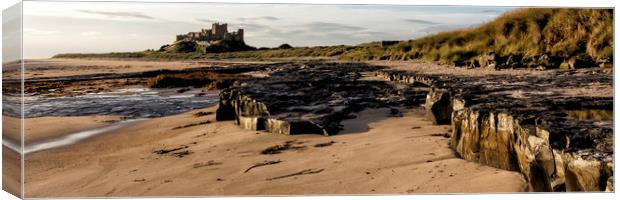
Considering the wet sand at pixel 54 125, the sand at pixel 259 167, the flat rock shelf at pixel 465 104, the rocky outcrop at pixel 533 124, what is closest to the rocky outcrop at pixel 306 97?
the flat rock shelf at pixel 465 104

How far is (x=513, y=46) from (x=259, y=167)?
2723 mm

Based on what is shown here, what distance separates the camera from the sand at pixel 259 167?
496 centimetres

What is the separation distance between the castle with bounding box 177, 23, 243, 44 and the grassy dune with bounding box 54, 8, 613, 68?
0.51ft

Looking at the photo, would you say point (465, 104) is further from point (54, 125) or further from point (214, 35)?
point (54, 125)

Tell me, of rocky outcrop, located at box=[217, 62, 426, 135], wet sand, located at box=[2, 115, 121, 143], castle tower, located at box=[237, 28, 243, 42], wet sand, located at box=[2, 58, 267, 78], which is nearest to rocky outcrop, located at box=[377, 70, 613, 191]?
rocky outcrop, located at box=[217, 62, 426, 135]

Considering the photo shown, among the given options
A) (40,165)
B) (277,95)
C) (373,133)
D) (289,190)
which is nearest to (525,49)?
(373,133)

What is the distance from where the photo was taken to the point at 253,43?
5.86 meters

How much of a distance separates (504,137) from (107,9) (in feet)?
10.8

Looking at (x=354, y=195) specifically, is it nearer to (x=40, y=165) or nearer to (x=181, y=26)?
(x=181, y=26)

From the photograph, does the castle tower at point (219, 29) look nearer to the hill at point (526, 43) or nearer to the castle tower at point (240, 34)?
the castle tower at point (240, 34)

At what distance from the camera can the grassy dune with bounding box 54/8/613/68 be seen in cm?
599

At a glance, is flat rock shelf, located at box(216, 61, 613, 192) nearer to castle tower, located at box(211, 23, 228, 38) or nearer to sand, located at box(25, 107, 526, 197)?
sand, located at box(25, 107, 526, 197)

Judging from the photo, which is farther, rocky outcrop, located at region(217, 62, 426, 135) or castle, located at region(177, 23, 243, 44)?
rocky outcrop, located at region(217, 62, 426, 135)

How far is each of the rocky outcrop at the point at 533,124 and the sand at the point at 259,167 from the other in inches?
6.1
